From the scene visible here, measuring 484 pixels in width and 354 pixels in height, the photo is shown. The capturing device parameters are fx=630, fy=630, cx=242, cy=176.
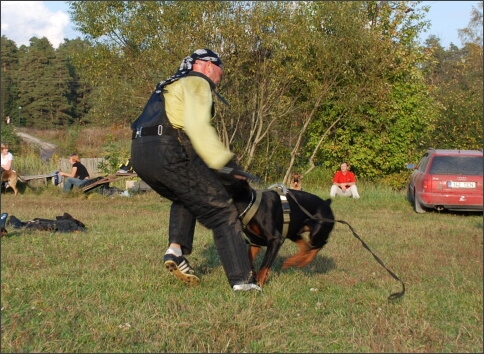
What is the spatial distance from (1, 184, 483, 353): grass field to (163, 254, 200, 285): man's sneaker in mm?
80

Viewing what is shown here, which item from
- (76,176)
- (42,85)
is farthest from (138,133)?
(42,85)

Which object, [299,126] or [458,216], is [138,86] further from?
[458,216]

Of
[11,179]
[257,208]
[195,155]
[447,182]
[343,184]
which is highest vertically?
[195,155]

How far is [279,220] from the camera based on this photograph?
5.45 m

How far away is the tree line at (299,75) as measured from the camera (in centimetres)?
1845

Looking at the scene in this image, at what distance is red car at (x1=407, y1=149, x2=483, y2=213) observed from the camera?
11145mm

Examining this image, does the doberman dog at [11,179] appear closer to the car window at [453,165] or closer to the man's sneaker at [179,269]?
the car window at [453,165]

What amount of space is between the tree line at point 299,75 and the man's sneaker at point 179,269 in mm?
13355

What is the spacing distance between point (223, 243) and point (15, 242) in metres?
3.67

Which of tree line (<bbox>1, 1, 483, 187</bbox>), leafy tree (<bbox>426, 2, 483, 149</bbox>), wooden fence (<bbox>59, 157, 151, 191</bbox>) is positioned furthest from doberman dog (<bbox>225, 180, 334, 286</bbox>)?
leafy tree (<bbox>426, 2, 483, 149</bbox>)

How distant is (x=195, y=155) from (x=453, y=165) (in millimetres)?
9180

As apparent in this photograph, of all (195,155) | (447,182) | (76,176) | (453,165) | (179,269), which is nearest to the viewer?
(195,155)

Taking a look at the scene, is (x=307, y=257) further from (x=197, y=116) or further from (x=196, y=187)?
(x=197, y=116)

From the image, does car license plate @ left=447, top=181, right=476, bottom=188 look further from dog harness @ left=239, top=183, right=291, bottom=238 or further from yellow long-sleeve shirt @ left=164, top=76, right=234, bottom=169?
yellow long-sleeve shirt @ left=164, top=76, right=234, bottom=169
